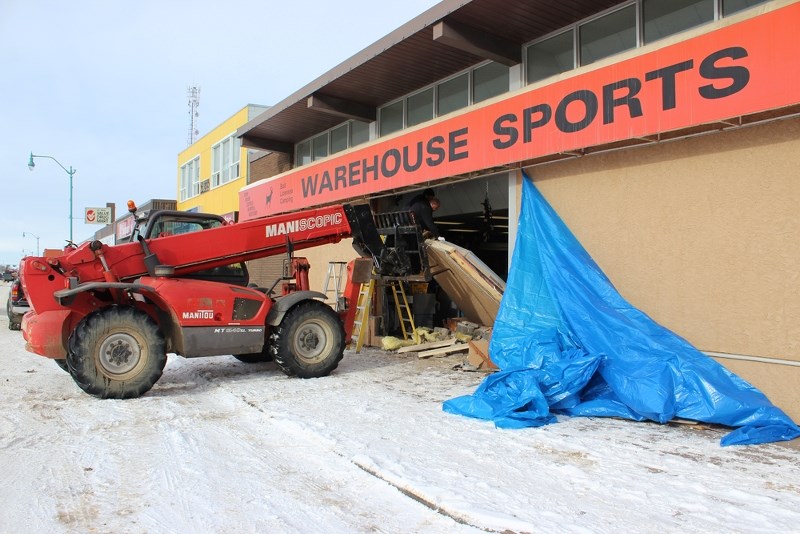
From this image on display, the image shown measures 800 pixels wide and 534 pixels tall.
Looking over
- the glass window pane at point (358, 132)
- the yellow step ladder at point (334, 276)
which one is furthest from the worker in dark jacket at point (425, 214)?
the glass window pane at point (358, 132)

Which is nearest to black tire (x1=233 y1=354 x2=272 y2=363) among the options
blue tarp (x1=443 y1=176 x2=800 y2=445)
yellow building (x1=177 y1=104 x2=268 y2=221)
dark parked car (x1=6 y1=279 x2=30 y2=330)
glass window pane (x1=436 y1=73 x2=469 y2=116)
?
blue tarp (x1=443 y1=176 x2=800 y2=445)

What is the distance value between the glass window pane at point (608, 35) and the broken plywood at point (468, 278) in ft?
11.6

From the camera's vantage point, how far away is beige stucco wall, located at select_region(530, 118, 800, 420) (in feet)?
18.9

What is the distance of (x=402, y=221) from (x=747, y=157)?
201 inches

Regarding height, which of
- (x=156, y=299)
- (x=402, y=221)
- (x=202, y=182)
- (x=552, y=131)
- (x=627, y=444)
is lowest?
(x=627, y=444)

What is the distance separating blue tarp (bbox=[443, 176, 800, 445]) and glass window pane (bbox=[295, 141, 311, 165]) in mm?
10667

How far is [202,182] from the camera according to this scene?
990 inches

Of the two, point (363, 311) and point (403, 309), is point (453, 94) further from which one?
point (363, 311)

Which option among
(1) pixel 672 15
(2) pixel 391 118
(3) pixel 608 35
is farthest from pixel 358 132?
(1) pixel 672 15

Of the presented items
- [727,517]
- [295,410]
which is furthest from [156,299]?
[727,517]

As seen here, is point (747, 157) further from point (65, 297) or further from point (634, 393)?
point (65, 297)

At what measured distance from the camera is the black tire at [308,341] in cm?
803

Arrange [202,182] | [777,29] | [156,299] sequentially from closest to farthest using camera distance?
[777,29] → [156,299] → [202,182]

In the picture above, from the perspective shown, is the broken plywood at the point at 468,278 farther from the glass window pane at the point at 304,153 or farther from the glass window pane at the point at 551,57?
the glass window pane at the point at 304,153
